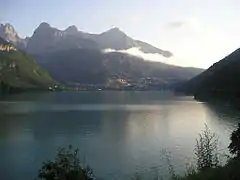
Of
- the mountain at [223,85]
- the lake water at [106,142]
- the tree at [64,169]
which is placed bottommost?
the lake water at [106,142]

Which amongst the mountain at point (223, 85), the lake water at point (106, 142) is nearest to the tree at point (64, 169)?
the lake water at point (106, 142)

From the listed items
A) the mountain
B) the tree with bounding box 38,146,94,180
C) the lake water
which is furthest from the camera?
the mountain

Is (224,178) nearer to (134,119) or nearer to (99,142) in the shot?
(99,142)

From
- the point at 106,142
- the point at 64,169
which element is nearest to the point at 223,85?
the point at 106,142

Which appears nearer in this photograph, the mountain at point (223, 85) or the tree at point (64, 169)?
the tree at point (64, 169)

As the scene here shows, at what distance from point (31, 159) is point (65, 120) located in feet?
159

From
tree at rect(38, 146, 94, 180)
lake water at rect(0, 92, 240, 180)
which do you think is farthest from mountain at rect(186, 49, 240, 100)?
tree at rect(38, 146, 94, 180)

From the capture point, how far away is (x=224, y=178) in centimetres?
1116

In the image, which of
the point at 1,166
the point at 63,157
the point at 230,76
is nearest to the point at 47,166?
the point at 63,157

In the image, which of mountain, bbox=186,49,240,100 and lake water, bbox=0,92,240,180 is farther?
mountain, bbox=186,49,240,100

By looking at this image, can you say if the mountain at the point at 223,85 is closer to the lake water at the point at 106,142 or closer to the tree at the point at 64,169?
the lake water at the point at 106,142

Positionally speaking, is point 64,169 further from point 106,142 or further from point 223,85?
point 223,85

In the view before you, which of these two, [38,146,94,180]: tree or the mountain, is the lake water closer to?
[38,146,94,180]: tree

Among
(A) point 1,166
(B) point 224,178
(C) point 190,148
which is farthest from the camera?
(C) point 190,148
